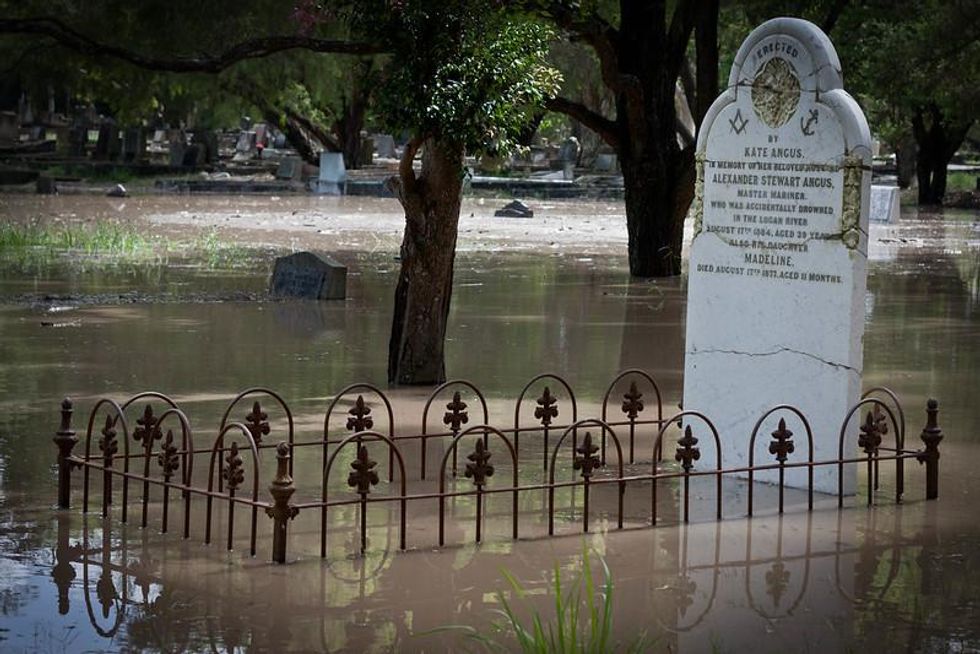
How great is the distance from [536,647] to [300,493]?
4574 millimetres

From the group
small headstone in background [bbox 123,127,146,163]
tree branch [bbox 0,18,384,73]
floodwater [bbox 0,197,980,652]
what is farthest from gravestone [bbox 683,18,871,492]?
small headstone in background [bbox 123,127,146,163]

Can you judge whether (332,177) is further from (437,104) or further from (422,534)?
(422,534)

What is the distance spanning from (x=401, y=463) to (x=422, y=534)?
0.80m

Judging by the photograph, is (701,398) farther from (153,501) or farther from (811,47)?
(153,501)

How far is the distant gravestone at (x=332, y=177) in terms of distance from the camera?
4788 cm

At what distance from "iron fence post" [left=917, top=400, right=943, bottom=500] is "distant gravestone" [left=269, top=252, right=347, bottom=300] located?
11.7 m

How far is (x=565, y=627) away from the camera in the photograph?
6.96 meters

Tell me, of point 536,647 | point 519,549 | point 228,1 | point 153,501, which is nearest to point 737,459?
point 519,549

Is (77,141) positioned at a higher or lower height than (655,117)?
higher

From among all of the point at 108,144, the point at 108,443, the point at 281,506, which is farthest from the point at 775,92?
the point at 108,144

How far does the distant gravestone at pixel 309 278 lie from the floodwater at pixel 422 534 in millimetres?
975

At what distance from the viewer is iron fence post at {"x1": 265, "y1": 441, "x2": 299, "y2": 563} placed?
25.4 ft

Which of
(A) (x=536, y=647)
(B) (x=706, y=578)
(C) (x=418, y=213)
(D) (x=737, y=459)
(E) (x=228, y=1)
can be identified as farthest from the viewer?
(E) (x=228, y=1)

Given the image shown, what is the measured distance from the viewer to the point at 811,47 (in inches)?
389
